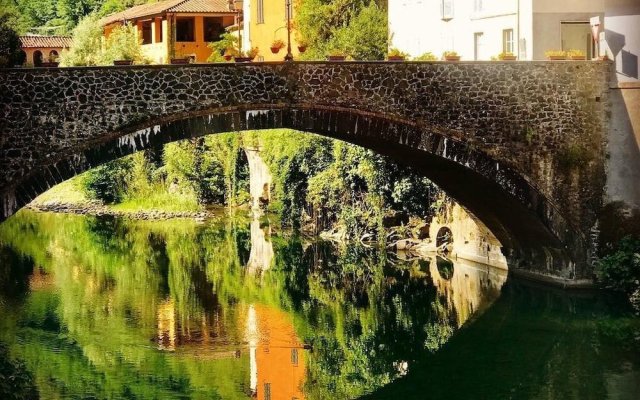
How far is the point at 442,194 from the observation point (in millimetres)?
39688

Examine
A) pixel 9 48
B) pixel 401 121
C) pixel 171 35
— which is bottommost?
pixel 401 121

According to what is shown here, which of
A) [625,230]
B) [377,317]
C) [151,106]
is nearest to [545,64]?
[625,230]

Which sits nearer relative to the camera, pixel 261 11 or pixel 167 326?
pixel 167 326

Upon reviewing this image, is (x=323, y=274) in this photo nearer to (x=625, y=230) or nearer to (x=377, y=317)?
(x=377, y=317)

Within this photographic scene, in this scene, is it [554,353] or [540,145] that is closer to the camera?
[554,353]

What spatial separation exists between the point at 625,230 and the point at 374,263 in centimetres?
862

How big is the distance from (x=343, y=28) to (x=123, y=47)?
14504 mm

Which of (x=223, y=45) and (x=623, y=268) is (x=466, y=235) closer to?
(x=623, y=268)

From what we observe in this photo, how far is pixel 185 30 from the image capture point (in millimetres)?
65125

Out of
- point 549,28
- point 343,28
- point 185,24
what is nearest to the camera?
point 549,28

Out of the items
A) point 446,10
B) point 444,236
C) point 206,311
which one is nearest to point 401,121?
point 206,311

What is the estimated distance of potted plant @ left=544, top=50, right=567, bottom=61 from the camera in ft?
106

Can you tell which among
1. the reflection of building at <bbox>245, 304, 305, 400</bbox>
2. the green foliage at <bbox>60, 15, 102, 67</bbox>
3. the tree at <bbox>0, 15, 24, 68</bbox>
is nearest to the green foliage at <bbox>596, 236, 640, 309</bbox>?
the reflection of building at <bbox>245, 304, 305, 400</bbox>

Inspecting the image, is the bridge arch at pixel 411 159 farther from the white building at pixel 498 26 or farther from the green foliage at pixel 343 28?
the green foliage at pixel 343 28
